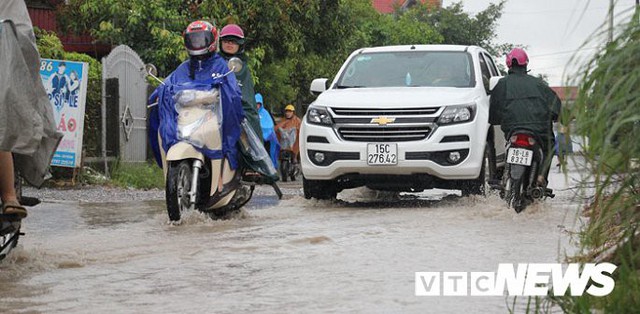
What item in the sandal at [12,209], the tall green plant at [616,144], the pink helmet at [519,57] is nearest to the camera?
the tall green plant at [616,144]

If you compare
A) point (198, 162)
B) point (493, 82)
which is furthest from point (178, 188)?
point (493, 82)

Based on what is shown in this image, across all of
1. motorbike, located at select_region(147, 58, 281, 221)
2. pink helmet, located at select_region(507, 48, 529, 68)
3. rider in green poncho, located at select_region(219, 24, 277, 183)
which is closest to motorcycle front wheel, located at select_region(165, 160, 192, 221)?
motorbike, located at select_region(147, 58, 281, 221)

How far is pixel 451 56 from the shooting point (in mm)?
14477

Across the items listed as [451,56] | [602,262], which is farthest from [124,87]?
[602,262]

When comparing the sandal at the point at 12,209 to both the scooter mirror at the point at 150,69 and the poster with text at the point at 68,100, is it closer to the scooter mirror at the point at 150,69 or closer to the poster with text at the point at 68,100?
the scooter mirror at the point at 150,69

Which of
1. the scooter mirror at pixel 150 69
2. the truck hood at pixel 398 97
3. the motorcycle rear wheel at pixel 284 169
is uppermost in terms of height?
the scooter mirror at pixel 150 69

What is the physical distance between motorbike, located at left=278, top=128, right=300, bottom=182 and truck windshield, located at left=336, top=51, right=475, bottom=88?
1107cm

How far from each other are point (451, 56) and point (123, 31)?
13550 millimetres

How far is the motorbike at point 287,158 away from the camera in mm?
25736

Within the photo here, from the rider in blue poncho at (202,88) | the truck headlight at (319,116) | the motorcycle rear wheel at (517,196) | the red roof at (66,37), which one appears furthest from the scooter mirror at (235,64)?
the red roof at (66,37)

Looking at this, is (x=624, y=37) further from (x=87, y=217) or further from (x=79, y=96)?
(x=79, y=96)

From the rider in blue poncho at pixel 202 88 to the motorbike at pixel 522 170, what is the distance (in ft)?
8.37

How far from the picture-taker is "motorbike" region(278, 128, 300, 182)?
84.4 feet

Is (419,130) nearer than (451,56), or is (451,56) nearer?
(419,130)
